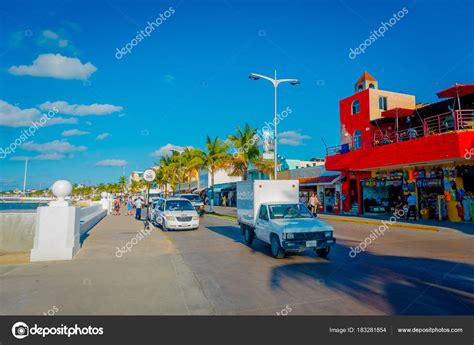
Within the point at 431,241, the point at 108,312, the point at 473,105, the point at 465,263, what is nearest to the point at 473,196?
the point at 473,105

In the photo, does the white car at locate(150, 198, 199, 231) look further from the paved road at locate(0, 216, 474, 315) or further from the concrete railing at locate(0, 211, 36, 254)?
the concrete railing at locate(0, 211, 36, 254)

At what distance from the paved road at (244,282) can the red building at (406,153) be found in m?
8.97

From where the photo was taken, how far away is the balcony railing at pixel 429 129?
54.9 ft

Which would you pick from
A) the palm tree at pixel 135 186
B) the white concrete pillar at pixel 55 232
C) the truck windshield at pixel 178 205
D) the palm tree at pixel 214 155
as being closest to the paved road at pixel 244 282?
the white concrete pillar at pixel 55 232

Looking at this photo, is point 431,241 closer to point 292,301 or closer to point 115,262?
point 292,301

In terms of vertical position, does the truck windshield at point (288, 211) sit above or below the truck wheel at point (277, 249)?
above

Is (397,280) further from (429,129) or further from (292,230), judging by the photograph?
(429,129)

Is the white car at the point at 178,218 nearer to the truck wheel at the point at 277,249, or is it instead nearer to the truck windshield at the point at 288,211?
the truck windshield at the point at 288,211

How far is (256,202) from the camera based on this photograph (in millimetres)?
10891

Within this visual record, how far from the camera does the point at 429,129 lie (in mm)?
18984

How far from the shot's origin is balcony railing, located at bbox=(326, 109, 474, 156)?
16734 mm
